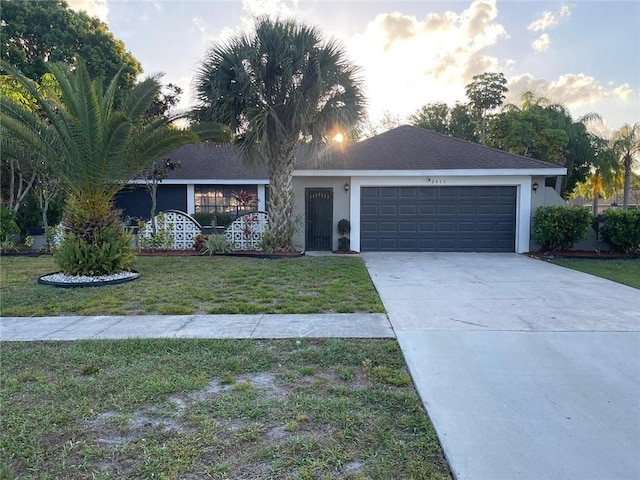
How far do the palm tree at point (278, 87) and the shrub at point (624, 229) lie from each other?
26.9 ft

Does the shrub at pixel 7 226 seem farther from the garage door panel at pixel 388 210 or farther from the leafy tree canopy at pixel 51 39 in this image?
the garage door panel at pixel 388 210

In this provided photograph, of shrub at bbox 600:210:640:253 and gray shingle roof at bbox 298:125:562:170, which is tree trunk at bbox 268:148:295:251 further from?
shrub at bbox 600:210:640:253

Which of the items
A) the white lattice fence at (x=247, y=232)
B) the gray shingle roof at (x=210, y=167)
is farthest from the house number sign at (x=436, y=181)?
the gray shingle roof at (x=210, y=167)

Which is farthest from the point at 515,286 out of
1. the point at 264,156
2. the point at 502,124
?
the point at 502,124

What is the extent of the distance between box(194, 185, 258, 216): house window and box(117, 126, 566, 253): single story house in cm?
624

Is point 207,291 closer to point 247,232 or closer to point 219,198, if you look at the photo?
point 247,232

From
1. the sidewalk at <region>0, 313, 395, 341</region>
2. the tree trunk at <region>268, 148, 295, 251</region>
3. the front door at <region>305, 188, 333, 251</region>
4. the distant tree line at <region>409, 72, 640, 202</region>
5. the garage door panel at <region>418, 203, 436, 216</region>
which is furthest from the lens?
the distant tree line at <region>409, 72, 640, 202</region>

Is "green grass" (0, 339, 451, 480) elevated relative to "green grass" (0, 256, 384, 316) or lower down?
lower down

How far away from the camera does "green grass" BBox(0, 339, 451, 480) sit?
7.97ft

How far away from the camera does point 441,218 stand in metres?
12.9

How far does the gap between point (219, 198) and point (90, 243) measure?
35.1 feet

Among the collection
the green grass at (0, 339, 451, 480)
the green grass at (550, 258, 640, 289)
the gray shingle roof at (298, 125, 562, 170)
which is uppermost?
the gray shingle roof at (298, 125, 562, 170)

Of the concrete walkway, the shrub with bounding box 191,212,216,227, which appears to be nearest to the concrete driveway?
the concrete walkway

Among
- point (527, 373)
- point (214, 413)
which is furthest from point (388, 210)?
point (214, 413)
